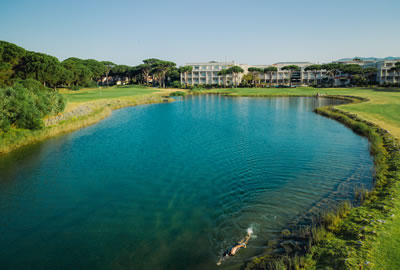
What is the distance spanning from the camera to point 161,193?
15594 millimetres

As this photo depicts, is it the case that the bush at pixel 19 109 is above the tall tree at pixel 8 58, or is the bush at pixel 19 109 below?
below

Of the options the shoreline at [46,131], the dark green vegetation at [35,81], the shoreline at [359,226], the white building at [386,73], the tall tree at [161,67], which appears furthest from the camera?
the tall tree at [161,67]

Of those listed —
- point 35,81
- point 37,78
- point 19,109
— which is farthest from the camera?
point 37,78

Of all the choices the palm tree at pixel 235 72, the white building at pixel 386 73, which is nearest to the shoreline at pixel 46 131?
the palm tree at pixel 235 72

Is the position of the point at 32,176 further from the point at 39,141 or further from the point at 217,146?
the point at 217,146

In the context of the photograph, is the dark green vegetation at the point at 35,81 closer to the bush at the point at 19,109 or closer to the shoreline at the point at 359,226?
the bush at the point at 19,109

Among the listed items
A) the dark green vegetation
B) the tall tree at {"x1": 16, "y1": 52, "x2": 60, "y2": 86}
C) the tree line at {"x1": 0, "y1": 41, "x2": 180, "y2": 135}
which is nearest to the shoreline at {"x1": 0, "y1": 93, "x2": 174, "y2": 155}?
the dark green vegetation

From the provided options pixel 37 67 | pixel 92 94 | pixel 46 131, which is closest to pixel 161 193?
pixel 46 131

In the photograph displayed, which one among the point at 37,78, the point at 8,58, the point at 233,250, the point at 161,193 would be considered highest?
the point at 8,58

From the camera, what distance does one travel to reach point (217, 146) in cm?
2505

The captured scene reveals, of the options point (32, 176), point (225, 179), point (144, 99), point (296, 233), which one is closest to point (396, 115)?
point (225, 179)

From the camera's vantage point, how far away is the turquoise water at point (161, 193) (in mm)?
10633

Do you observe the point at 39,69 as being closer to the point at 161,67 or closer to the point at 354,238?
the point at 161,67

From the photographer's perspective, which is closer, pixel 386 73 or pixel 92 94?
pixel 92 94
